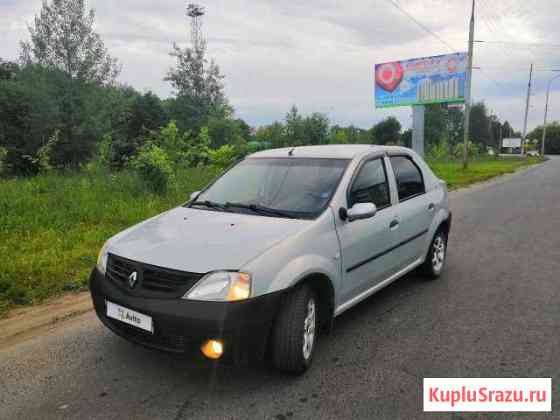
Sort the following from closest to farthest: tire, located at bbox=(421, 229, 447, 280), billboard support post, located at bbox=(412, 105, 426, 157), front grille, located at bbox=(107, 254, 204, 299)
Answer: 1. front grille, located at bbox=(107, 254, 204, 299)
2. tire, located at bbox=(421, 229, 447, 280)
3. billboard support post, located at bbox=(412, 105, 426, 157)

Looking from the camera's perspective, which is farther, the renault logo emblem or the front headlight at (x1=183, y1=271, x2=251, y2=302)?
the renault logo emblem

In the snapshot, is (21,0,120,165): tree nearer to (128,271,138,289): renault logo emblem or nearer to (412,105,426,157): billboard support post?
(412,105,426,157): billboard support post

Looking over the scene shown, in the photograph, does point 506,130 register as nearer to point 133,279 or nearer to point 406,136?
point 406,136

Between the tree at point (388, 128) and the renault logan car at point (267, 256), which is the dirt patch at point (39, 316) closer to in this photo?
the renault logan car at point (267, 256)

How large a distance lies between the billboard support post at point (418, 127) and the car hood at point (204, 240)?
2943 cm

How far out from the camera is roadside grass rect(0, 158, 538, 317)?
15.5ft

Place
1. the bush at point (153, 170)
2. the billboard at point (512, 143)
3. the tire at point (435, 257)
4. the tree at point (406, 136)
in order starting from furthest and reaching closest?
the billboard at point (512, 143), the tree at point (406, 136), the bush at point (153, 170), the tire at point (435, 257)

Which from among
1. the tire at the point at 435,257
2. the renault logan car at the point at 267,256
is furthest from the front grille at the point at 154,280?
the tire at the point at 435,257

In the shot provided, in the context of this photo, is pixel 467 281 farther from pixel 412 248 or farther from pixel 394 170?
pixel 394 170

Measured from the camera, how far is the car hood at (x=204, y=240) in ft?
8.96

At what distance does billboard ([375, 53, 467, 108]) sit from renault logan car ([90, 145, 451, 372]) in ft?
92.0

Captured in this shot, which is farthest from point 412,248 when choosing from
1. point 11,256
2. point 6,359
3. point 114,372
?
point 11,256

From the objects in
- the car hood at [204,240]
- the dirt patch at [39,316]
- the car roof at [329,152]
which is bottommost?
the dirt patch at [39,316]

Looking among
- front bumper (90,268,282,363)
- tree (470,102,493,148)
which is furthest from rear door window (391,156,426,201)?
tree (470,102,493,148)
